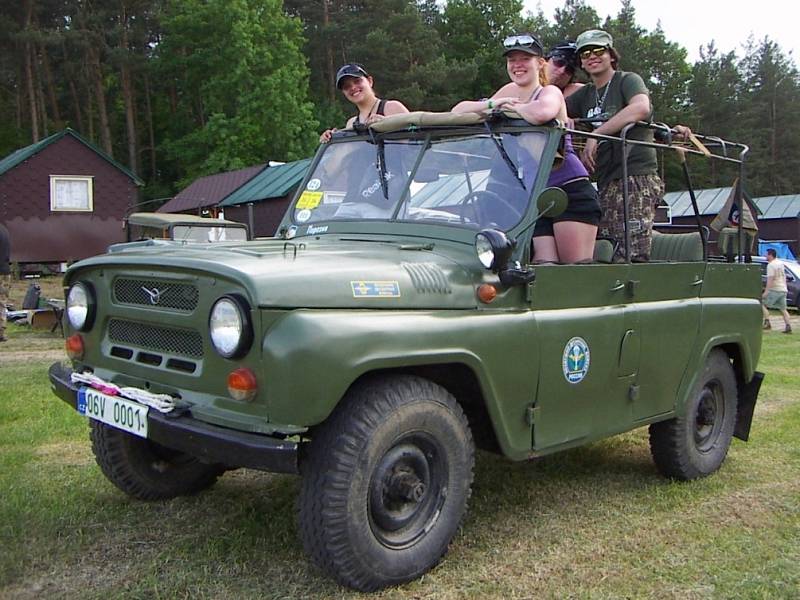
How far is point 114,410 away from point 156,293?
0.54 metres

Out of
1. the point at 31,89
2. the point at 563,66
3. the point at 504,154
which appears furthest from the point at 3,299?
the point at 31,89

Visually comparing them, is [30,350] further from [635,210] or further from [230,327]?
[230,327]

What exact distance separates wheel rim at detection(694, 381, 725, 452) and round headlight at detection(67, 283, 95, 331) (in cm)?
375

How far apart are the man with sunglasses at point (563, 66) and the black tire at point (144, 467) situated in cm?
350

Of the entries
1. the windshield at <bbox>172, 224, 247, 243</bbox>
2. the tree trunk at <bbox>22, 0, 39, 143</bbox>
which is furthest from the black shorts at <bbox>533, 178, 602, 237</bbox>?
the tree trunk at <bbox>22, 0, 39, 143</bbox>

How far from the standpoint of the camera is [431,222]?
416 cm

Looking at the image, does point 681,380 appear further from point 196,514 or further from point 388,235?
point 196,514

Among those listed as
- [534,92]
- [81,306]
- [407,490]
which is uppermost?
[534,92]

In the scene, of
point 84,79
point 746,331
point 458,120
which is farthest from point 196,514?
point 84,79

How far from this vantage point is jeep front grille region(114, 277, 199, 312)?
336 cm

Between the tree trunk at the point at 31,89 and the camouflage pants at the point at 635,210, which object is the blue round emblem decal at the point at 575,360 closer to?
the camouflage pants at the point at 635,210

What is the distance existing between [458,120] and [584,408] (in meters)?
1.66

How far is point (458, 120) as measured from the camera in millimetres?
4289

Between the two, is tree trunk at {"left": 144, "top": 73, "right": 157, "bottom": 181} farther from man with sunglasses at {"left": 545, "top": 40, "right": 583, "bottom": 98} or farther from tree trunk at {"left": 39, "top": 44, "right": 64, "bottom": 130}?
man with sunglasses at {"left": 545, "top": 40, "right": 583, "bottom": 98}
